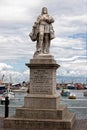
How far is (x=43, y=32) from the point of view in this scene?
18047 mm

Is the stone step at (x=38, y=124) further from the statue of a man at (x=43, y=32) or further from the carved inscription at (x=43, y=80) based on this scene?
the statue of a man at (x=43, y=32)

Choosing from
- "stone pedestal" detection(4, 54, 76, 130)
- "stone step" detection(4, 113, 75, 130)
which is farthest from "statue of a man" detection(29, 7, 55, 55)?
"stone step" detection(4, 113, 75, 130)

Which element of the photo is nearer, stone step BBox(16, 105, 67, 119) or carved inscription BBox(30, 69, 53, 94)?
stone step BBox(16, 105, 67, 119)

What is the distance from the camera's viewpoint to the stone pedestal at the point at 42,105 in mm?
16250

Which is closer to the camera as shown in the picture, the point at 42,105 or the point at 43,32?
the point at 42,105

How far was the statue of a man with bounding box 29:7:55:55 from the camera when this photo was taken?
59.2 ft

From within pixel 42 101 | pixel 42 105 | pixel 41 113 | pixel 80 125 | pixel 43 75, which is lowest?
pixel 80 125

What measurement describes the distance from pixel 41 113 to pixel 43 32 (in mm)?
3672

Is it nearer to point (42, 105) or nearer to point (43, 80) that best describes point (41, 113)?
point (42, 105)

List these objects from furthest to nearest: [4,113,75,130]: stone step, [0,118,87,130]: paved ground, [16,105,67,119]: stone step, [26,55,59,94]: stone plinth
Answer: [26,55,59,94]: stone plinth, [16,105,67,119]: stone step, [0,118,87,130]: paved ground, [4,113,75,130]: stone step

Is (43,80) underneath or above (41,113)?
above

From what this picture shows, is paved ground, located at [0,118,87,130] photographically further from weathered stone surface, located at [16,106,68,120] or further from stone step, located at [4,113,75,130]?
weathered stone surface, located at [16,106,68,120]

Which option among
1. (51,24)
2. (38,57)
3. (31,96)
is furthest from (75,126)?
(51,24)

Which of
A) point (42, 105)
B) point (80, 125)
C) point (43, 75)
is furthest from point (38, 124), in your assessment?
point (43, 75)
